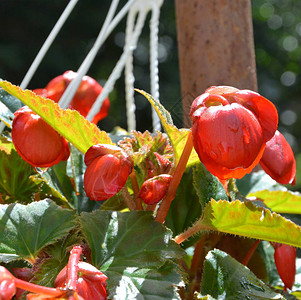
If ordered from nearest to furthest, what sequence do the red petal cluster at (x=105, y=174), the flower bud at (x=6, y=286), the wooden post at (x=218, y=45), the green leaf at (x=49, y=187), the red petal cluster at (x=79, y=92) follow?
the flower bud at (x=6, y=286) → the red petal cluster at (x=105, y=174) → the green leaf at (x=49, y=187) → the red petal cluster at (x=79, y=92) → the wooden post at (x=218, y=45)

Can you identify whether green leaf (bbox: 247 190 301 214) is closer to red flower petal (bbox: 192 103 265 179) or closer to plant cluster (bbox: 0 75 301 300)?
plant cluster (bbox: 0 75 301 300)

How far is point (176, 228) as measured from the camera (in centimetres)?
50

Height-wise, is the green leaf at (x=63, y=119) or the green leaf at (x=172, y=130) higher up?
the green leaf at (x=172, y=130)

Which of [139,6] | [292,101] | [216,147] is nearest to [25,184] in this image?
[216,147]

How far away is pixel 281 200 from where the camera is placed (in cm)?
48

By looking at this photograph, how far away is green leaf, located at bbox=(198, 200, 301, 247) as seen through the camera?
0.34m

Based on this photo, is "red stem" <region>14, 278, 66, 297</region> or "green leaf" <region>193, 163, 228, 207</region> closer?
"red stem" <region>14, 278, 66, 297</region>

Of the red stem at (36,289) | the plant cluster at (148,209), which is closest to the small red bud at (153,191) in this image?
the plant cluster at (148,209)

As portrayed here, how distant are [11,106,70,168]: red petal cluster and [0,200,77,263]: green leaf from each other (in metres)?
0.04

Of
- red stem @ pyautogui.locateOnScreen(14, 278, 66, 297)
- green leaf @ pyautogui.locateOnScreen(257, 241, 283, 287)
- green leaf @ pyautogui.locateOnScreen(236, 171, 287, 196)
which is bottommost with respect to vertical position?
green leaf @ pyautogui.locateOnScreen(257, 241, 283, 287)

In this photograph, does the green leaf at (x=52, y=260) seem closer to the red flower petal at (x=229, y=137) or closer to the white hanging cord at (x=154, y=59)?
the red flower petal at (x=229, y=137)

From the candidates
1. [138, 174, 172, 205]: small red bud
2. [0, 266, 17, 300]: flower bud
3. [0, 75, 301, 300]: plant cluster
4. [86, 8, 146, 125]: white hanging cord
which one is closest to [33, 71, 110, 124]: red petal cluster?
[86, 8, 146, 125]: white hanging cord

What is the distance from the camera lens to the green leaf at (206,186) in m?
0.41

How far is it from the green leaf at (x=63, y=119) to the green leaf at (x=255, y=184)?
0.80 feet
